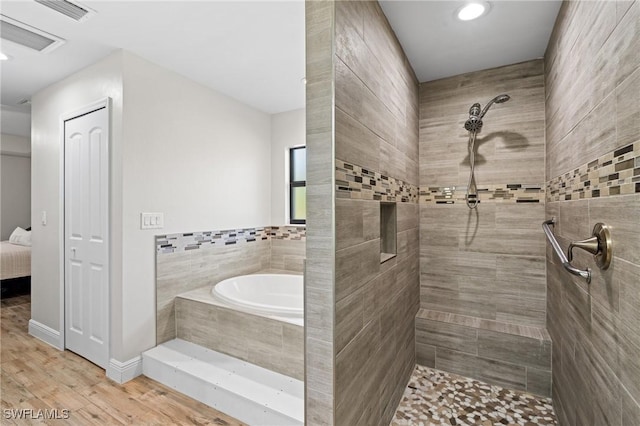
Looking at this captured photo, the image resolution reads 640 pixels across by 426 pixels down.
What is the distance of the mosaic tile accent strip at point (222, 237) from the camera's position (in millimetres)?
2597

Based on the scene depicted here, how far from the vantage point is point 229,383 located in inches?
77.0

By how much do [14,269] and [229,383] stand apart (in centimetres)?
432

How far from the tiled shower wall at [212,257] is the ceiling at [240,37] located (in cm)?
150

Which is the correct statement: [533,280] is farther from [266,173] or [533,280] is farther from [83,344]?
[83,344]

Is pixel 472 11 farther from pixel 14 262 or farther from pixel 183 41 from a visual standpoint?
pixel 14 262

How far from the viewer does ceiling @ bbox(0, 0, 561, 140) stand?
1.76 meters

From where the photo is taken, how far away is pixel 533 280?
2.24 m

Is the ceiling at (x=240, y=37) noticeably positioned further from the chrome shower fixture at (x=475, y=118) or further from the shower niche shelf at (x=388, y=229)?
the shower niche shelf at (x=388, y=229)

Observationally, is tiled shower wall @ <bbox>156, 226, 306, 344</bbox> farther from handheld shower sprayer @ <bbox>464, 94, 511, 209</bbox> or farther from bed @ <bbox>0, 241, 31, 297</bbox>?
bed @ <bbox>0, 241, 31, 297</bbox>

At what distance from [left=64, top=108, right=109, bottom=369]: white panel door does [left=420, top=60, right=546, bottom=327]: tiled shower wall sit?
103 inches

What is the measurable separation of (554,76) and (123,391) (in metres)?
3.60

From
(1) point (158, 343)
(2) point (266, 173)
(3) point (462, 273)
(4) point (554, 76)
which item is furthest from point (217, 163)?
(4) point (554, 76)

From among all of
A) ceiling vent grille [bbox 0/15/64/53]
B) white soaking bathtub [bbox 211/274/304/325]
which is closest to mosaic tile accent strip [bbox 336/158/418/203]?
white soaking bathtub [bbox 211/274/304/325]

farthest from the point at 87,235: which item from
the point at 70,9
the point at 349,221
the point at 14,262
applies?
the point at 14,262
